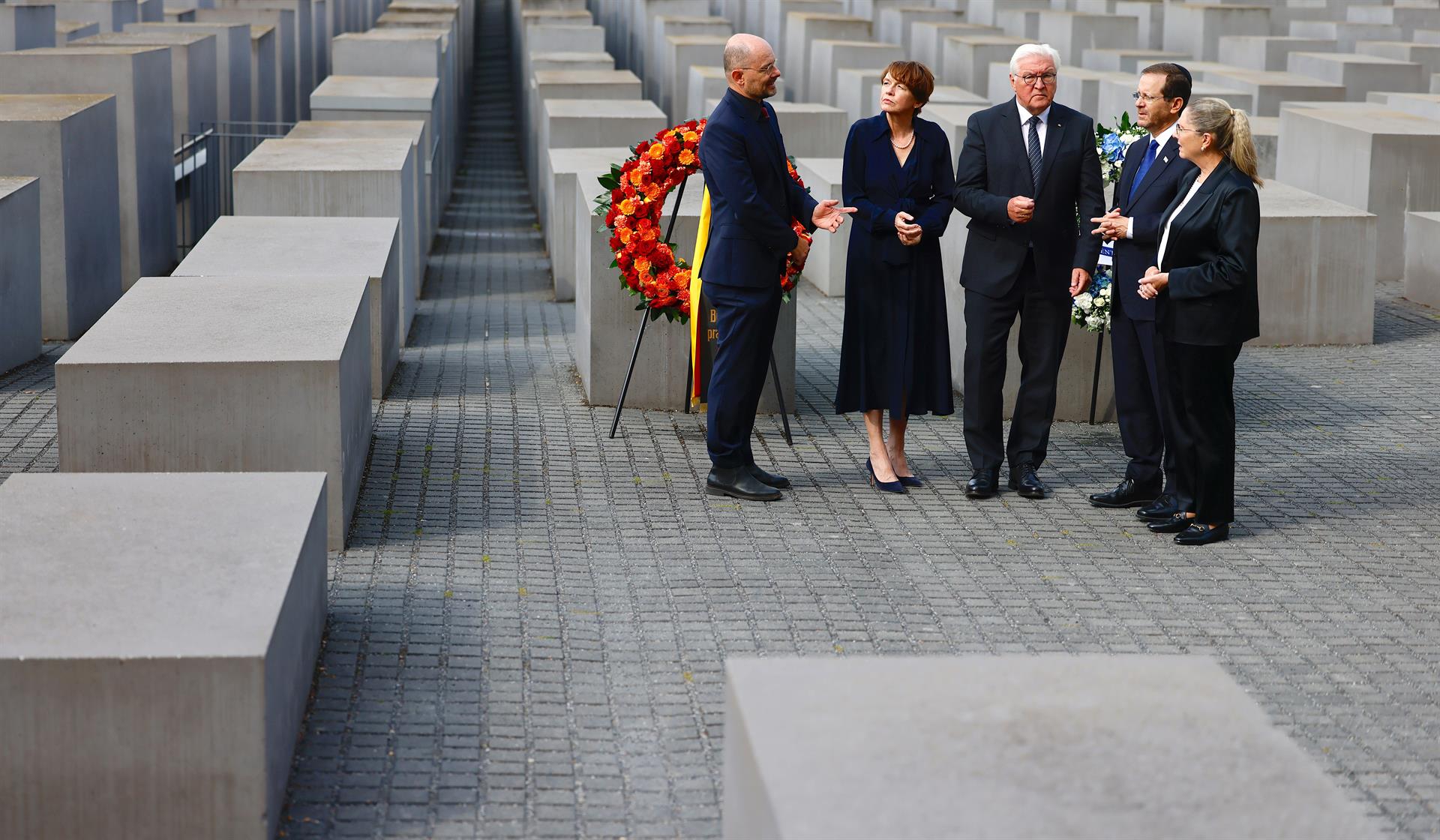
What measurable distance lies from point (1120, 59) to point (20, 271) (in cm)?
1538

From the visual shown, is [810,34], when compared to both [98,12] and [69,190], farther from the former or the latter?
[69,190]

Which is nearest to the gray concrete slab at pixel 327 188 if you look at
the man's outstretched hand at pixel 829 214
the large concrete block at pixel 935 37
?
the man's outstretched hand at pixel 829 214

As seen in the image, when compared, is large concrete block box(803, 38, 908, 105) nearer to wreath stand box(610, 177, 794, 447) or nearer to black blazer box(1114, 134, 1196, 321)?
wreath stand box(610, 177, 794, 447)

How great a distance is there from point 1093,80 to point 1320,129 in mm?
4187

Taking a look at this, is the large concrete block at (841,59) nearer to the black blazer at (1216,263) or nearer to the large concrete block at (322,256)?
the large concrete block at (322,256)

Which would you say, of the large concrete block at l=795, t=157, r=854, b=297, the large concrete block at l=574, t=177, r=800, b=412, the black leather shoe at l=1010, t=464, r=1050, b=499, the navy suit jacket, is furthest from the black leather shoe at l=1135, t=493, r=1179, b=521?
the large concrete block at l=795, t=157, r=854, b=297

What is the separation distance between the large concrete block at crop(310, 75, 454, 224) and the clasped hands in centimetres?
932

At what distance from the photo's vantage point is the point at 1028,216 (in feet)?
25.2

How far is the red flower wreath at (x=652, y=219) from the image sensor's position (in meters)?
9.34

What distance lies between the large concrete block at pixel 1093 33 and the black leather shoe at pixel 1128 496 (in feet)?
58.2

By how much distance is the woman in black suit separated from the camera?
6.93m

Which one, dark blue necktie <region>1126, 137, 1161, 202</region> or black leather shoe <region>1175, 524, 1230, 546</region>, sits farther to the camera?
dark blue necktie <region>1126, 137, 1161, 202</region>

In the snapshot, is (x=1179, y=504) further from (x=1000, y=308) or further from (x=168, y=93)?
(x=168, y=93)

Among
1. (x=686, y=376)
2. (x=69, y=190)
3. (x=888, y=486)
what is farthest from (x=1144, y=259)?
(x=69, y=190)
